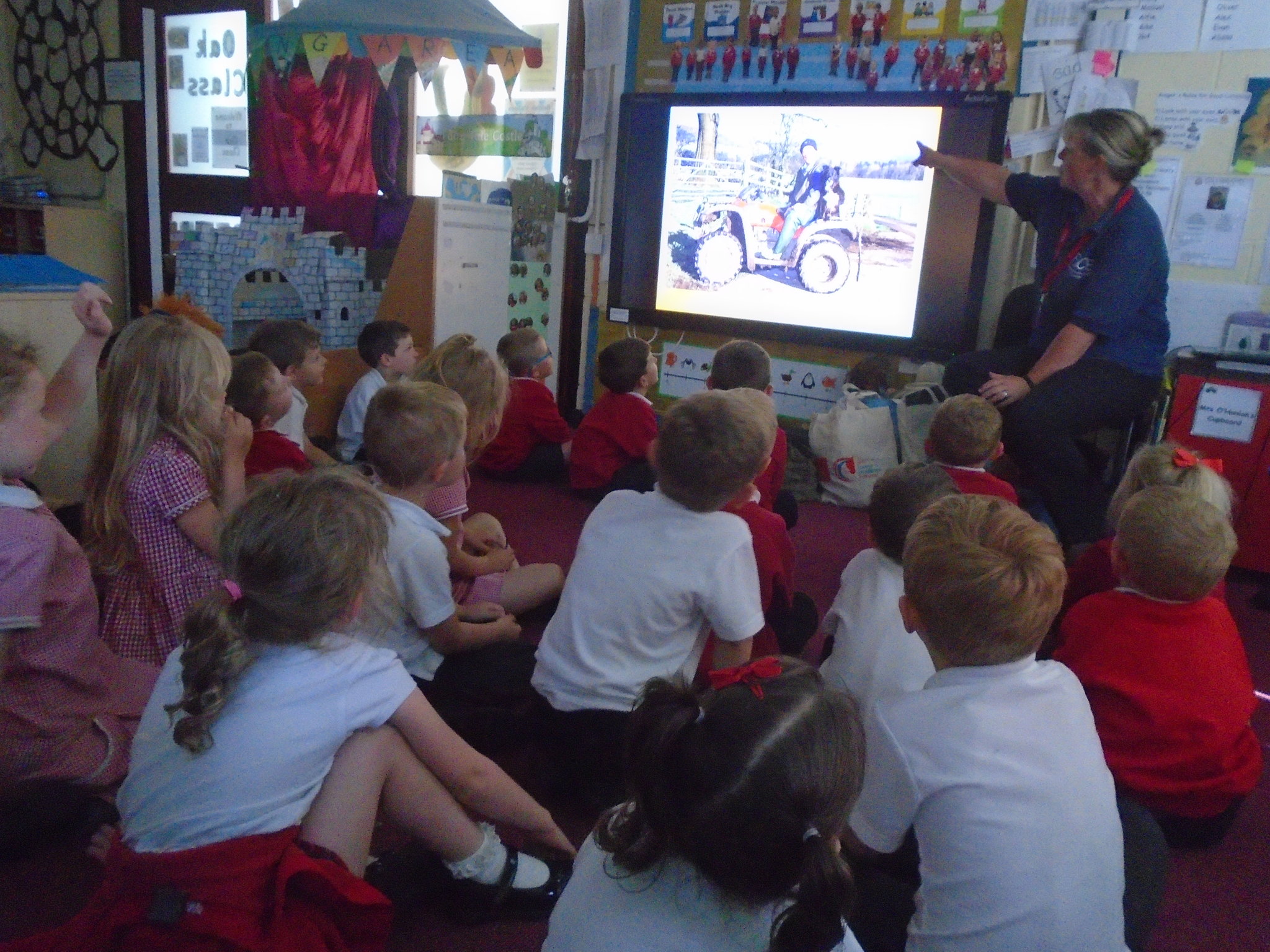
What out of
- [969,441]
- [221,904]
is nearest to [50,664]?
[221,904]

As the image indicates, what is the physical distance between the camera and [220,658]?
3.42ft

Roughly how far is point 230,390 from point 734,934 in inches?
76.6

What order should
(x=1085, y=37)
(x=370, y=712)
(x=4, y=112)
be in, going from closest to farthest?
(x=370, y=712) → (x=1085, y=37) → (x=4, y=112)

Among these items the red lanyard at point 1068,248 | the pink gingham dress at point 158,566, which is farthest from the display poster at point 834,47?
the pink gingham dress at point 158,566

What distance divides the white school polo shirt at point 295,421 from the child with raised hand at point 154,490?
1.01 m

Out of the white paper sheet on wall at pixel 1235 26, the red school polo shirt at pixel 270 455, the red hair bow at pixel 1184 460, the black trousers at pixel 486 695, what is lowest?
the black trousers at pixel 486 695

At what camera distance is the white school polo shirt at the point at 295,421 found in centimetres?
288

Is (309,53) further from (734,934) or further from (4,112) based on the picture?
(734,934)

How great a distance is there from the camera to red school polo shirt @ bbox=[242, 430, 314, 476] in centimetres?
235

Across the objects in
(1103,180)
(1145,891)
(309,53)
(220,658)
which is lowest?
(1145,891)

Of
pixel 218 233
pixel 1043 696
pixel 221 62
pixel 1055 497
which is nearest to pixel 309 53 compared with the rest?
pixel 218 233

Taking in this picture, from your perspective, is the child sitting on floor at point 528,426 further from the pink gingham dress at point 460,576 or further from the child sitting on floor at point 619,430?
the pink gingham dress at point 460,576

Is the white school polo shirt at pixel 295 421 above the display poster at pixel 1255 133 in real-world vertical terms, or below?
below

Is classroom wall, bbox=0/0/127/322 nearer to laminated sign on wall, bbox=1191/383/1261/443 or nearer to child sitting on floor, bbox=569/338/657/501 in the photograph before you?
child sitting on floor, bbox=569/338/657/501
